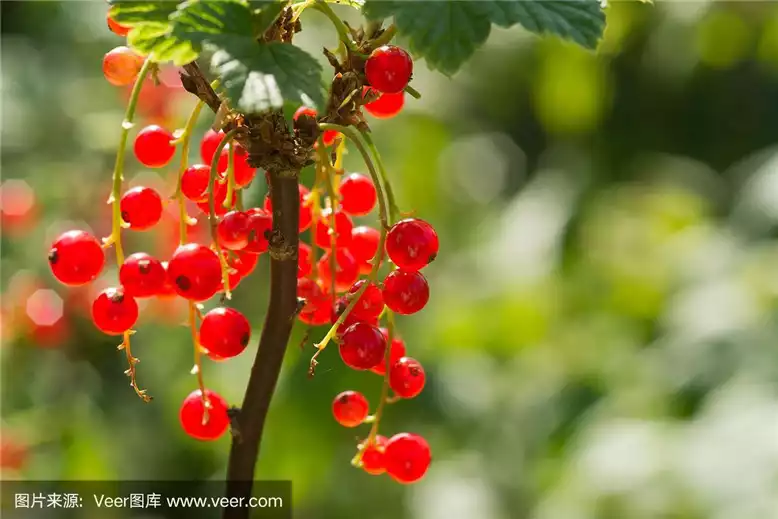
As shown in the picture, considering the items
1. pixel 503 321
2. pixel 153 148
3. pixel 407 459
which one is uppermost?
pixel 503 321

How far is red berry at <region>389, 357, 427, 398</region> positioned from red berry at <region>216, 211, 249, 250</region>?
0.16 m

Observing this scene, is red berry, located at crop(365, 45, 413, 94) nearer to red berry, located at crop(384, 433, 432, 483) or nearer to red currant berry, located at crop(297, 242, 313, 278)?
red currant berry, located at crop(297, 242, 313, 278)

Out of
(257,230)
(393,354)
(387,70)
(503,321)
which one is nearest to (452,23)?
(387,70)

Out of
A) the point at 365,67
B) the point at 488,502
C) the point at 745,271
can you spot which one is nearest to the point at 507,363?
the point at 488,502

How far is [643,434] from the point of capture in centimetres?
157

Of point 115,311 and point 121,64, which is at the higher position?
point 121,64

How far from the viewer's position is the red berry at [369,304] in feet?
2.09

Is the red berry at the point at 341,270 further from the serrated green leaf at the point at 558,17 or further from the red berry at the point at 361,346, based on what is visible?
the serrated green leaf at the point at 558,17

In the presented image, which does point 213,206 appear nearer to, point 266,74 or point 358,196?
point 266,74

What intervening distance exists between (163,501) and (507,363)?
3.11 ft

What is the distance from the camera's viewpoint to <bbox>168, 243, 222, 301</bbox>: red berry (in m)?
0.58

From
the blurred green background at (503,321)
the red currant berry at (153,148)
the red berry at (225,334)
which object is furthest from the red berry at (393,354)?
the blurred green background at (503,321)

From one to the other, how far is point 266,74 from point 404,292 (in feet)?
0.61

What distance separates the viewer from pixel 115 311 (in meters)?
0.64
